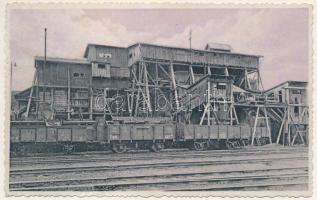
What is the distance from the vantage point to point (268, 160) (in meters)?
14.4

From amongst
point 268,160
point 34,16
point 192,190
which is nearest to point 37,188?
point 192,190

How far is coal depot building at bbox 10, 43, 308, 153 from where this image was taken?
59.9 ft

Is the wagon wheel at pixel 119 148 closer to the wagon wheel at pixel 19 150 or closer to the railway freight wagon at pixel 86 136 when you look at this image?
the railway freight wagon at pixel 86 136

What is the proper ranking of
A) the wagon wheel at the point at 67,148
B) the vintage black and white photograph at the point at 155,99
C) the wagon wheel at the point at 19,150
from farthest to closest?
the wagon wheel at the point at 67,148, the wagon wheel at the point at 19,150, the vintage black and white photograph at the point at 155,99

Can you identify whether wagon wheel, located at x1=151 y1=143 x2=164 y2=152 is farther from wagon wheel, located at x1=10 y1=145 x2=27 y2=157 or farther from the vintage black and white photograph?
A: wagon wheel, located at x1=10 y1=145 x2=27 y2=157

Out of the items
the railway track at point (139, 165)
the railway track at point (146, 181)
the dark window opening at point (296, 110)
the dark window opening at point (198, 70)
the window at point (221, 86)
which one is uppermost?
the dark window opening at point (198, 70)

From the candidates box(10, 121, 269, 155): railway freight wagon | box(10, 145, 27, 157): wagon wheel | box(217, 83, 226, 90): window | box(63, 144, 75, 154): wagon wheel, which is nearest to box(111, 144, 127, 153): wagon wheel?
box(10, 121, 269, 155): railway freight wagon

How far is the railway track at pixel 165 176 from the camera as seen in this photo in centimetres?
1063

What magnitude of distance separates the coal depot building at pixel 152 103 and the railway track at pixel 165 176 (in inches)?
161

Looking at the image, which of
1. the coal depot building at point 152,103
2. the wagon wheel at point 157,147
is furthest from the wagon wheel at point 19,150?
the wagon wheel at point 157,147

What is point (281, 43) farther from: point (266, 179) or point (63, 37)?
point (63, 37)

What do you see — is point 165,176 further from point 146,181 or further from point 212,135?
point 212,135

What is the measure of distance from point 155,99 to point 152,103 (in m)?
0.80

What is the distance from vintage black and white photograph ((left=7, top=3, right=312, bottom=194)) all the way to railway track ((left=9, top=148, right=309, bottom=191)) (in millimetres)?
42
